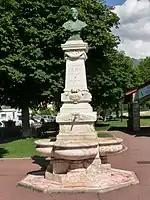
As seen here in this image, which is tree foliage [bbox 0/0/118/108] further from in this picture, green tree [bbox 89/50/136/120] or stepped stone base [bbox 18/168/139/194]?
stepped stone base [bbox 18/168/139/194]

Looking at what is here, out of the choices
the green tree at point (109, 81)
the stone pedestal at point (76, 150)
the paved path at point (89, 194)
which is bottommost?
the paved path at point (89, 194)

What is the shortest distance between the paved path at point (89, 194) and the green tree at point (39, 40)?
9.58m

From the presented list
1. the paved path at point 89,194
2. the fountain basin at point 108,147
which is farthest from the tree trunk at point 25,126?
the fountain basin at point 108,147

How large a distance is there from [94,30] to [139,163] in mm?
13280

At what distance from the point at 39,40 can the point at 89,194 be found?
1730 cm

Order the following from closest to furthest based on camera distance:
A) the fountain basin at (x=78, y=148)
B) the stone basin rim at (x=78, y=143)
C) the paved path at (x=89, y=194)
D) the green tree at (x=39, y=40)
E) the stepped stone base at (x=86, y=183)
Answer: the paved path at (x=89, y=194), the stepped stone base at (x=86, y=183), the fountain basin at (x=78, y=148), the stone basin rim at (x=78, y=143), the green tree at (x=39, y=40)

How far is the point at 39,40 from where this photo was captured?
25516mm

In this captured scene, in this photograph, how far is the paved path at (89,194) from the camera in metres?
9.27

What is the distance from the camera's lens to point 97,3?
1139 inches

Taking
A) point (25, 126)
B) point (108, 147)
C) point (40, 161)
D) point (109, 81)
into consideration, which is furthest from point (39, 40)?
point (108, 147)

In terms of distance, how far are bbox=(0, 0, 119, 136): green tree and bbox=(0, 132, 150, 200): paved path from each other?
31.4ft

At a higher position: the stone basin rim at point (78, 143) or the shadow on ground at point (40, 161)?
the stone basin rim at point (78, 143)

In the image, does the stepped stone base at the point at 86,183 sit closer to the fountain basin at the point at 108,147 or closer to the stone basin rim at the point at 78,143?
the fountain basin at the point at 108,147

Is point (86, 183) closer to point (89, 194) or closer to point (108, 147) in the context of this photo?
point (89, 194)
